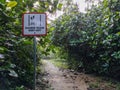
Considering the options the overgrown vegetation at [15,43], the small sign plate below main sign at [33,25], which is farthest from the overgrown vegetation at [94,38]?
the small sign plate below main sign at [33,25]

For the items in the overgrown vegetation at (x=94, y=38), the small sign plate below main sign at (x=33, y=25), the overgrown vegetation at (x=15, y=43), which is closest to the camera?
the overgrown vegetation at (x=15, y=43)

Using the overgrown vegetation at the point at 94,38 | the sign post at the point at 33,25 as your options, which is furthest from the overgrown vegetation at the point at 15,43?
the overgrown vegetation at the point at 94,38

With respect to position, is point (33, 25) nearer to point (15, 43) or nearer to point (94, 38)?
point (15, 43)

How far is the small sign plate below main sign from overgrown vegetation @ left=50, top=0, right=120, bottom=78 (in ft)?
6.09

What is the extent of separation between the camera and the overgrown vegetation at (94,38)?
9.37 meters

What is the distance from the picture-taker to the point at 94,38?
10.7m

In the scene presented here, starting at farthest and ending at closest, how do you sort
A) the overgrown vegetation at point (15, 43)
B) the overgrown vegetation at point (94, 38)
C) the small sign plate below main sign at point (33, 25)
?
the overgrown vegetation at point (94, 38)
the small sign plate below main sign at point (33, 25)
the overgrown vegetation at point (15, 43)

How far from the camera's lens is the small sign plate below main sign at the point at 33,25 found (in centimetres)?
560

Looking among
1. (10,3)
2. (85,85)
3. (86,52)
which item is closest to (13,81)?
(10,3)

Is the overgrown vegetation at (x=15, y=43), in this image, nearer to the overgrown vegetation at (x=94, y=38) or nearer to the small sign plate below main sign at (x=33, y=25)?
the small sign plate below main sign at (x=33, y=25)

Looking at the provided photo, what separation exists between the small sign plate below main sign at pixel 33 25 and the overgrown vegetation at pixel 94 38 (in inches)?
73.1

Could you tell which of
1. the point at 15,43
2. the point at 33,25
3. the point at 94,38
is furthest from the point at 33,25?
the point at 94,38

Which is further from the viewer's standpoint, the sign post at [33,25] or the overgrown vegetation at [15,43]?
the sign post at [33,25]

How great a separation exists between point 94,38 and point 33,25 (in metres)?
5.40
